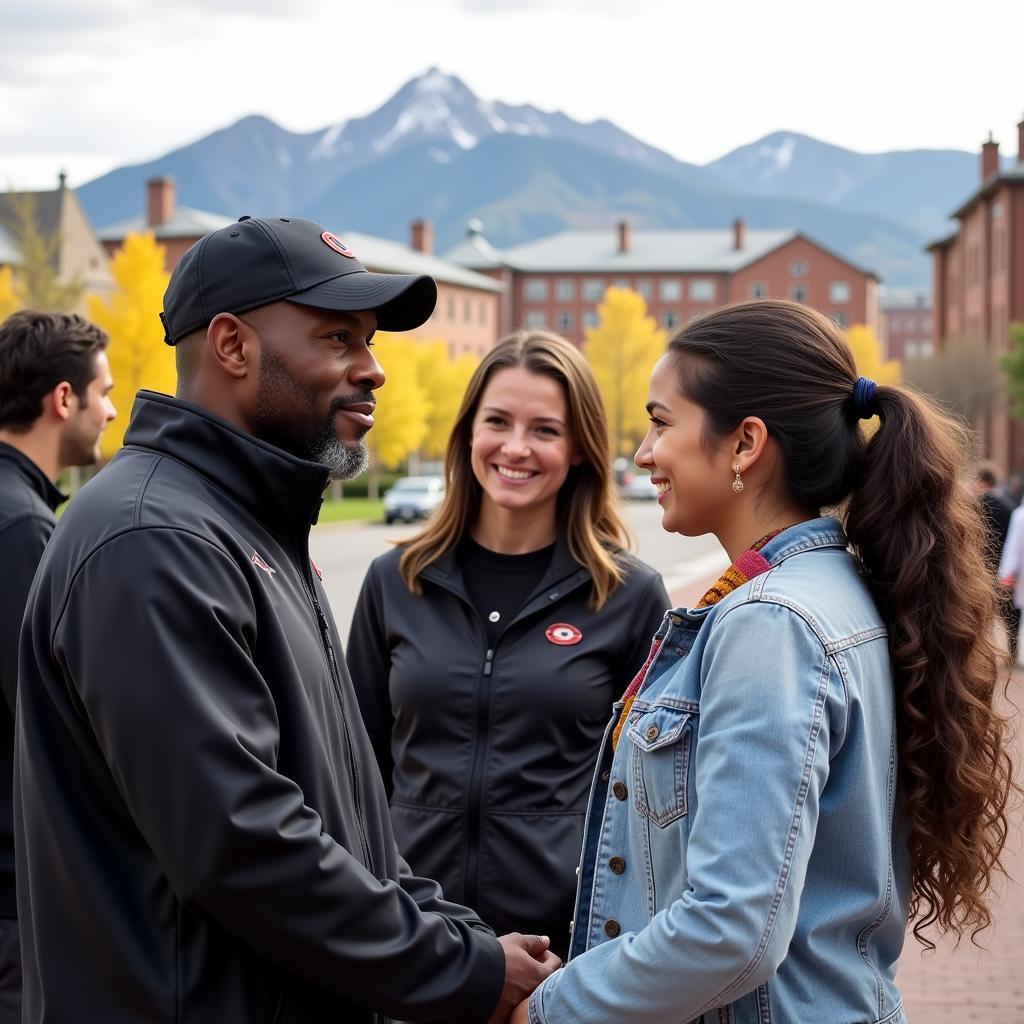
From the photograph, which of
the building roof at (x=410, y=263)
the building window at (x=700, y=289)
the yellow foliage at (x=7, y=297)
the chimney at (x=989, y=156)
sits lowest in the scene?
the yellow foliage at (x=7, y=297)

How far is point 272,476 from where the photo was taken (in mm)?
2365

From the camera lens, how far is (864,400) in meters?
2.35

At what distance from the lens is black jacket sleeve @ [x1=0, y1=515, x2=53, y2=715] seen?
3.25m

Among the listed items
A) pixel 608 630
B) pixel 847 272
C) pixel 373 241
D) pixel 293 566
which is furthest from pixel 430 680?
pixel 847 272

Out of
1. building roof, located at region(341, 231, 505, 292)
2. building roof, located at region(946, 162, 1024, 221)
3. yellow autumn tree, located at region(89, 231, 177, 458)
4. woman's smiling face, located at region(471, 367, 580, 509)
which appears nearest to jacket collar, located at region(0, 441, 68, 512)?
woman's smiling face, located at region(471, 367, 580, 509)

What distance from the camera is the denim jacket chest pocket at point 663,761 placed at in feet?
7.03

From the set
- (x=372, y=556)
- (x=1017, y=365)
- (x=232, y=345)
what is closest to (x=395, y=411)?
(x=1017, y=365)

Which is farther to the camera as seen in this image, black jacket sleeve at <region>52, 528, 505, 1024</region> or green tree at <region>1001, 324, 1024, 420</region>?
green tree at <region>1001, 324, 1024, 420</region>

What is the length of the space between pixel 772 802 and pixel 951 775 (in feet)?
1.46

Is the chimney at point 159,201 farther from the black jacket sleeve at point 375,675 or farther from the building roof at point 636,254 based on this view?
the black jacket sleeve at point 375,675

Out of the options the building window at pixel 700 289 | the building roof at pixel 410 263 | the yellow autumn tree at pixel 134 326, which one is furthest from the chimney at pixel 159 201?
the building window at pixel 700 289

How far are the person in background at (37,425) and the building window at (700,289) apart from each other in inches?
4221

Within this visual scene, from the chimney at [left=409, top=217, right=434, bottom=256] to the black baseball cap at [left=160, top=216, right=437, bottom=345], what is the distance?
95.7m

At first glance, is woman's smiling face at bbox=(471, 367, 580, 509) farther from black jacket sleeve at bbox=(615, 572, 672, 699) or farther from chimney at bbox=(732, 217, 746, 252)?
chimney at bbox=(732, 217, 746, 252)
